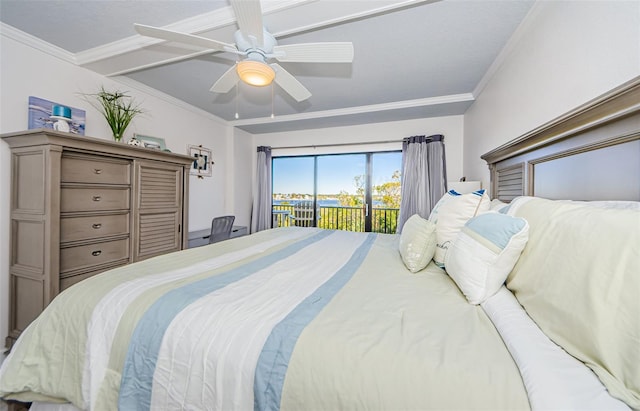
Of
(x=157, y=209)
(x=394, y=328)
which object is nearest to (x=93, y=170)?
(x=157, y=209)

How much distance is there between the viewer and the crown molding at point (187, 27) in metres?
1.60

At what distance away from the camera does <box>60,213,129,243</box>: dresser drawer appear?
1940 millimetres

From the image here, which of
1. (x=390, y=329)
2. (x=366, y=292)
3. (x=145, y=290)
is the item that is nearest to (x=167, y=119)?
(x=145, y=290)

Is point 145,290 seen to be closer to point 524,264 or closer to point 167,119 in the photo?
point 524,264

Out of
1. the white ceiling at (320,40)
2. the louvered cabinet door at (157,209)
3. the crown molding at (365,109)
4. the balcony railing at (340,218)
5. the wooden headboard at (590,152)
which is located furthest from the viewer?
the balcony railing at (340,218)

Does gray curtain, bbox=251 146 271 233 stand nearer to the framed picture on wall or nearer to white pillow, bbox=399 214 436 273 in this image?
the framed picture on wall

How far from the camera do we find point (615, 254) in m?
0.62

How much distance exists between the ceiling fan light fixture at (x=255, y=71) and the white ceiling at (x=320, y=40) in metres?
0.36

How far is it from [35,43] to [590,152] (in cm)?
397

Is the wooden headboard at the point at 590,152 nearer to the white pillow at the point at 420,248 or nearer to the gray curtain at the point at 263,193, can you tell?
the white pillow at the point at 420,248

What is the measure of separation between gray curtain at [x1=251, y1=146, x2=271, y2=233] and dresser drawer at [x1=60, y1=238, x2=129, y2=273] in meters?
2.48

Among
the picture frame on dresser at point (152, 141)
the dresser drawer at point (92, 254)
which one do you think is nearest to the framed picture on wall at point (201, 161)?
the picture frame on dresser at point (152, 141)

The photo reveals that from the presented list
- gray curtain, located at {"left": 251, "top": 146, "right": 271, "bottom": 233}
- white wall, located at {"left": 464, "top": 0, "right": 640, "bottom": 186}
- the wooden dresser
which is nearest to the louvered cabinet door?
the wooden dresser

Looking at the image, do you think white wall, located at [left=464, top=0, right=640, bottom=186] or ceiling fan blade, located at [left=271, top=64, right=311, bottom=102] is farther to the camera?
ceiling fan blade, located at [left=271, top=64, right=311, bottom=102]
